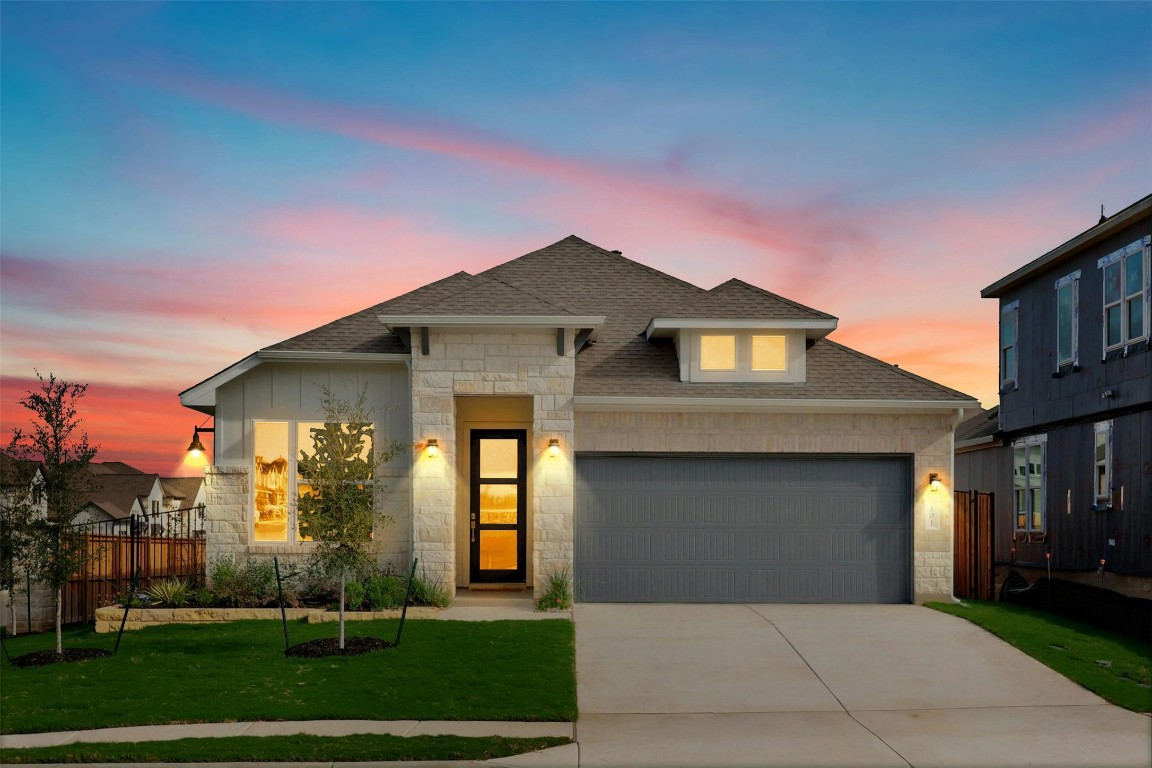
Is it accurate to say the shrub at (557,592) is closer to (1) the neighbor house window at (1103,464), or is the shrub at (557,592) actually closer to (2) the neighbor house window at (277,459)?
(2) the neighbor house window at (277,459)

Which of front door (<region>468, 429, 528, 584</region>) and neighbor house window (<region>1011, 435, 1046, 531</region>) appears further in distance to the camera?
neighbor house window (<region>1011, 435, 1046, 531</region>)

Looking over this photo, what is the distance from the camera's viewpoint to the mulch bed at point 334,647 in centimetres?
1240

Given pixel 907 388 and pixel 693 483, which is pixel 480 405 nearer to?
pixel 693 483

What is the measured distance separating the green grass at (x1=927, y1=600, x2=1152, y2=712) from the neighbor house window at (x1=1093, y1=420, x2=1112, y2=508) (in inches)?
108

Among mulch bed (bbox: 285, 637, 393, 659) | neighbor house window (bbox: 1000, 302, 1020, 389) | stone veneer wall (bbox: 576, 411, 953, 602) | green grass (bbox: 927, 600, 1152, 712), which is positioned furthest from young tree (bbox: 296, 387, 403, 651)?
neighbor house window (bbox: 1000, 302, 1020, 389)

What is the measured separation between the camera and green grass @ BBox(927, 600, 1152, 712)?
11266mm

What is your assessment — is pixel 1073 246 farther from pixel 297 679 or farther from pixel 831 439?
pixel 297 679

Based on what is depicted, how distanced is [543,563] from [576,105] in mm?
7202

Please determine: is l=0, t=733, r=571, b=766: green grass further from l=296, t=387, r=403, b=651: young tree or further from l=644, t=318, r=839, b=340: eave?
l=644, t=318, r=839, b=340: eave

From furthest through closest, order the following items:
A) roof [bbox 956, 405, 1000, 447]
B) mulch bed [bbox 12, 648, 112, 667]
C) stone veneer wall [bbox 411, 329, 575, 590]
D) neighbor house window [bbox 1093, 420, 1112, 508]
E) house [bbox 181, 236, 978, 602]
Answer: roof [bbox 956, 405, 1000, 447] → neighbor house window [bbox 1093, 420, 1112, 508] → house [bbox 181, 236, 978, 602] → stone veneer wall [bbox 411, 329, 575, 590] → mulch bed [bbox 12, 648, 112, 667]

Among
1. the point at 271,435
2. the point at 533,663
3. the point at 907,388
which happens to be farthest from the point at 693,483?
the point at 271,435

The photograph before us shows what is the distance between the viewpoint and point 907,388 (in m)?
16.4

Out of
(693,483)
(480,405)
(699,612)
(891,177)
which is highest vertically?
(891,177)

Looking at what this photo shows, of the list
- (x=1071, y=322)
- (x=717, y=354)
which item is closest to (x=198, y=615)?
(x=717, y=354)
